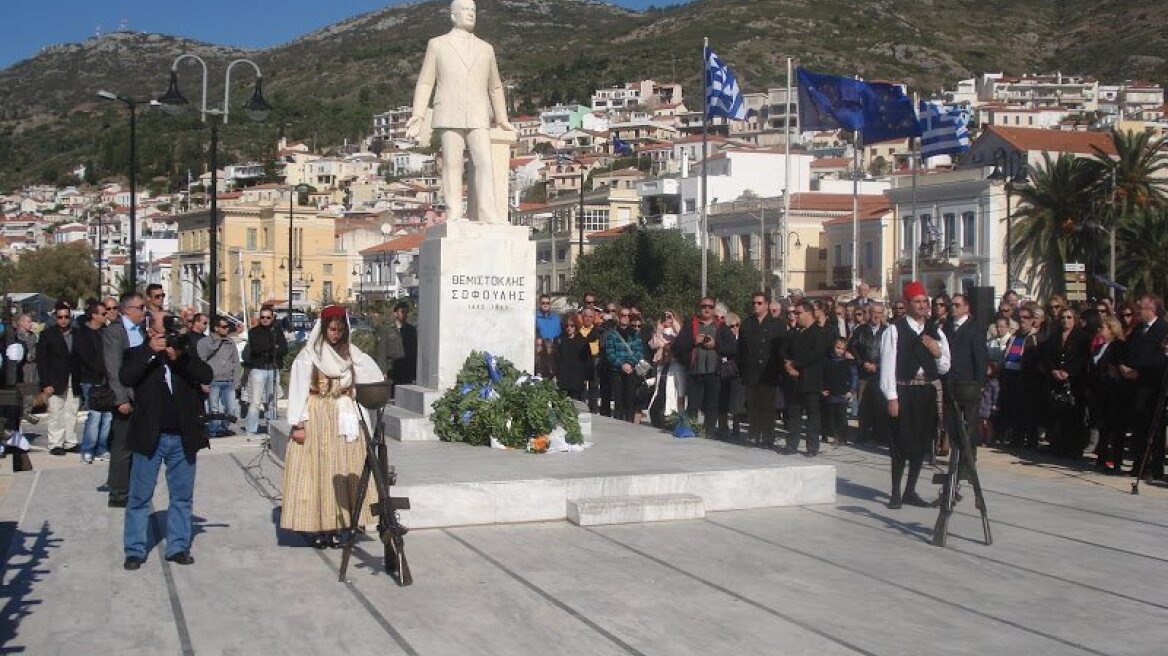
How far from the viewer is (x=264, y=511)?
36.6 ft

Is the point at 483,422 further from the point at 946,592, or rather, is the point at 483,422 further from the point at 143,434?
the point at 946,592

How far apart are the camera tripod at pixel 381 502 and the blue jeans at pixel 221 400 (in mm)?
9680

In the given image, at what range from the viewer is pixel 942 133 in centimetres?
3684

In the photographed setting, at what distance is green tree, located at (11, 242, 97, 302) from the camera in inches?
3346

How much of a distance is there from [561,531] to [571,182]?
12705 centimetres

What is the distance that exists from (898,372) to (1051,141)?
5950cm

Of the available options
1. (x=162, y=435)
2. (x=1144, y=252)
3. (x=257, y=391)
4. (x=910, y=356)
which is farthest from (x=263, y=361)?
(x=1144, y=252)

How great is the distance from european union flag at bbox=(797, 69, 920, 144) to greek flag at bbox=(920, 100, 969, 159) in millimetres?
4876

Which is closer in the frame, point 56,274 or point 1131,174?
point 1131,174

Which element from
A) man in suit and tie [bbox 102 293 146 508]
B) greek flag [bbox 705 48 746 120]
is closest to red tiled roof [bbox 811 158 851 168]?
greek flag [bbox 705 48 746 120]

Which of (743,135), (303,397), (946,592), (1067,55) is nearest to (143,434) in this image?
(303,397)

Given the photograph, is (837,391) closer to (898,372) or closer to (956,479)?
(898,372)

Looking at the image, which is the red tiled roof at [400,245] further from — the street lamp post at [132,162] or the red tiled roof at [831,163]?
the street lamp post at [132,162]

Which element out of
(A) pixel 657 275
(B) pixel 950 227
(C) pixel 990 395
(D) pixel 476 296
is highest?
(B) pixel 950 227
